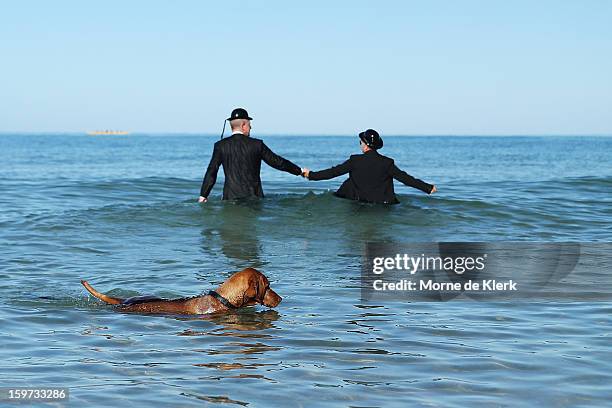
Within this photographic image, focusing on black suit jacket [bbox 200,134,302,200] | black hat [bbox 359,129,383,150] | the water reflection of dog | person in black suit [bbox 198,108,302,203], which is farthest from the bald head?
the water reflection of dog

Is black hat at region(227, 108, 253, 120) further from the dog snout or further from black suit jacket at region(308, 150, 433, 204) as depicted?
the dog snout

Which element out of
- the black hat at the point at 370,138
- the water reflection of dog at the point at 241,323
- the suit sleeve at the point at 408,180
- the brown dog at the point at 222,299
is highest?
the black hat at the point at 370,138

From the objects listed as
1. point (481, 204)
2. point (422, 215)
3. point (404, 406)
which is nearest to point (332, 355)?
point (404, 406)

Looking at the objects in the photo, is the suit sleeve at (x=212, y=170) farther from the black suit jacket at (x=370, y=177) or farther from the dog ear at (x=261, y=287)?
the dog ear at (x=261, y=287)

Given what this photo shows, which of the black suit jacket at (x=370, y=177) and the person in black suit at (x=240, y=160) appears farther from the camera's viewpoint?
the person in black suit at (x=240, y=160)

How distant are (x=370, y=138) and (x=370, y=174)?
644mm

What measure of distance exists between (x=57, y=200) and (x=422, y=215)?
8.75 meters

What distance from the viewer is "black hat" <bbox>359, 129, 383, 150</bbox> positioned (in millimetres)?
13734

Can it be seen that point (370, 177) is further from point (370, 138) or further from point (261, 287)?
point (261, 287)

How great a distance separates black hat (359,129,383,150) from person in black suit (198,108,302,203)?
4.39 ft

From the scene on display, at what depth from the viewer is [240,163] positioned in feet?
45.9

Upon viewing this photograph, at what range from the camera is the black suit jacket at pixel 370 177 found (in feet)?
45.2

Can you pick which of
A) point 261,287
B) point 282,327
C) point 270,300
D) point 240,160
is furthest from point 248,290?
point 240,160

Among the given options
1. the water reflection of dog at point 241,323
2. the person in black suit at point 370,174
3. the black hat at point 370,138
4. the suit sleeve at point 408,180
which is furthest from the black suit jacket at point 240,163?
the water reflection of dog at point 241,323
